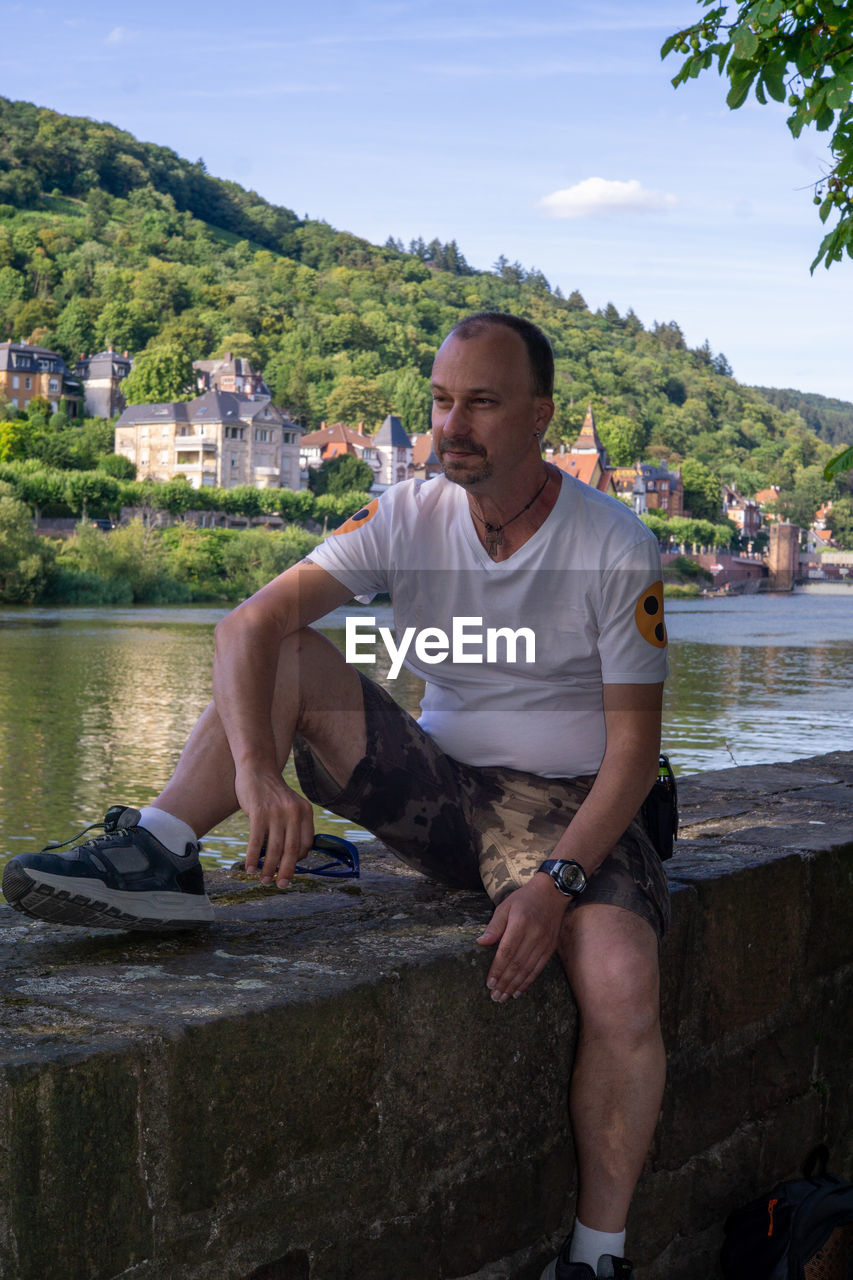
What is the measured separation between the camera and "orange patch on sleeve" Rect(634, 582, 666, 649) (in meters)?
2.06

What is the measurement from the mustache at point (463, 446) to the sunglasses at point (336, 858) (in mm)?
618

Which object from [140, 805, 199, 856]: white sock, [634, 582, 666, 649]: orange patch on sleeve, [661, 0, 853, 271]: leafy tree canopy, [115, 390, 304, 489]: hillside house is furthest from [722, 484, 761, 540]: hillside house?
[140, 805, 199, 856]: white sock

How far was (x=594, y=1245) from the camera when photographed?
1.88 metres

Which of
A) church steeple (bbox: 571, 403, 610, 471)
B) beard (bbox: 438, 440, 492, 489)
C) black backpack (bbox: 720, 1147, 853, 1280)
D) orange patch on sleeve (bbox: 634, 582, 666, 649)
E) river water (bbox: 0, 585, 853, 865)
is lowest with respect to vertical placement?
river water (bbox: 0, 585, 853, 865)

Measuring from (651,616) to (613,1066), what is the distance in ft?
2.10

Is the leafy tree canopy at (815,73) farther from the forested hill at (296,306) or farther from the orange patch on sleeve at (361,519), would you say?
the forested hill at (296,306)

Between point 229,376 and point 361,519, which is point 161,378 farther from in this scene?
point 361,519

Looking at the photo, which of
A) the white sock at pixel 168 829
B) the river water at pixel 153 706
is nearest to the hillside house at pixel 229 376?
the river water at pixel 153 706

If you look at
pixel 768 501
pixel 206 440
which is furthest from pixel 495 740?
pixel 768 501

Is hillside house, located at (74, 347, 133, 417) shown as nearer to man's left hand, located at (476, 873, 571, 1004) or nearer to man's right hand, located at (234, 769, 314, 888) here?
man's right hand, located at (234, 769, 314, 888)

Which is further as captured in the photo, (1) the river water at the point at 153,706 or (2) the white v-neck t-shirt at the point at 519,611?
(1) the river water at the point at 153,706

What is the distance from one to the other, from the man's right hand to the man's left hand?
280mm

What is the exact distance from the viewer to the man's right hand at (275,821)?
190 cm

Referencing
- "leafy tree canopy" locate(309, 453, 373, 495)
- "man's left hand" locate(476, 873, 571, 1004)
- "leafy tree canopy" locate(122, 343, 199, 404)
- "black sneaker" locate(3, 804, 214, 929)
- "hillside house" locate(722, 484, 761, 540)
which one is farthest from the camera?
→ "hillside house" locate(722, 484, 761, 540)
